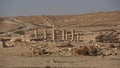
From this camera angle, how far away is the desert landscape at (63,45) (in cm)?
1777

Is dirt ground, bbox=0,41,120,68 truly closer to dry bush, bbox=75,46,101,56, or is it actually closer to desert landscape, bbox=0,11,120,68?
desert landscape, bbox=0,11,120,68

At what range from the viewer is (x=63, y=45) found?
28.6m

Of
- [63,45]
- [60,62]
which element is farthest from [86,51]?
[60,62]

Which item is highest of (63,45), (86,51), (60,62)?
(63,45)

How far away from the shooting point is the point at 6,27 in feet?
269

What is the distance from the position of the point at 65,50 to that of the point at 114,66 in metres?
8.36

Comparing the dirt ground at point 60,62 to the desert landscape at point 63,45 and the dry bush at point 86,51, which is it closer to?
the desert landscape at point 63,45

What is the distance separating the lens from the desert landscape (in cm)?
1777

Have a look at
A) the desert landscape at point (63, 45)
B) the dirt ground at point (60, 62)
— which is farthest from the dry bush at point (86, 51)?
the dirt ground at point (60, 62)

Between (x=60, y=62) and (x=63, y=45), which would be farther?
(x=63, y=45)

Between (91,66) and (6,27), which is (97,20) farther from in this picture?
(91,66)

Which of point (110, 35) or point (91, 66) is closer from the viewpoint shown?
point (91, 66)

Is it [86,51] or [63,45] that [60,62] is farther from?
[63,45]

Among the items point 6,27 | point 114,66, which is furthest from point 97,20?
point 114,66
